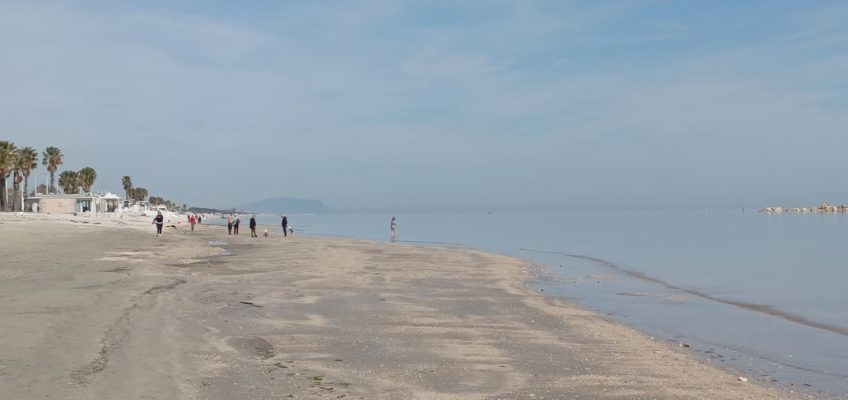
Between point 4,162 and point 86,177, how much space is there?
44764 millimetres

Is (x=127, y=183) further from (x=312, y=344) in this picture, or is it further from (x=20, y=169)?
(x=312, y=344)

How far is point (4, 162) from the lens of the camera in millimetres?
79938

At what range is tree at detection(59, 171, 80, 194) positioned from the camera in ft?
407

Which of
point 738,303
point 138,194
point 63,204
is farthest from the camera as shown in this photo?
point 138,194

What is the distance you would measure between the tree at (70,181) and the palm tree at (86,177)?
0.87 metres

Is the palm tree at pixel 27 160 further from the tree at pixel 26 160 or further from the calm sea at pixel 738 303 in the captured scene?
the calm sea at pixel 738 303

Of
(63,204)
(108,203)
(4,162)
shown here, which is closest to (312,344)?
(4,162)

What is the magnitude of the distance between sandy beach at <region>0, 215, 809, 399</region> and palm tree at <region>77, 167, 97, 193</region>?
112591 mm

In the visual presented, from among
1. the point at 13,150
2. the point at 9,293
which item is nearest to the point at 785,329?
the point at 9,293

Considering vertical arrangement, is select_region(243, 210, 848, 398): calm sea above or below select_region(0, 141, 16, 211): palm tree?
below

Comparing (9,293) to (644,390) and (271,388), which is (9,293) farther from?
(644,390)

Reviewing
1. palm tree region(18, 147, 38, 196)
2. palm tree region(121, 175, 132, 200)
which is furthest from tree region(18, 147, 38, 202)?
palm tree region(121, 175, 132, 200)

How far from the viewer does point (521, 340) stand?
1207 centimetres

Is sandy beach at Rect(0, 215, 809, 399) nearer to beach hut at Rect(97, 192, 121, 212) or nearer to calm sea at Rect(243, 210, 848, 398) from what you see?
calm sea at Rect(243, 210, 848, 398)
